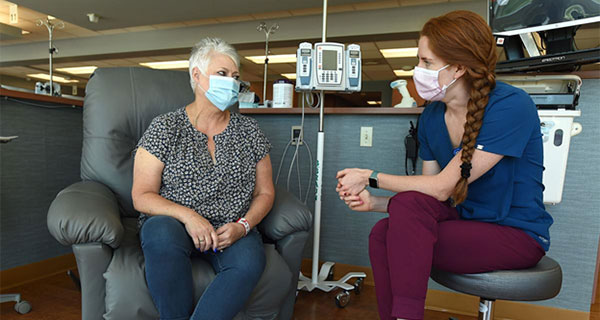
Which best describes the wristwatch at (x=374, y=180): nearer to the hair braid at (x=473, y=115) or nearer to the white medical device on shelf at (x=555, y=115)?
the hair braid at (x=473, y=115)

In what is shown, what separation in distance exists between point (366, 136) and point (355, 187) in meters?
1.05

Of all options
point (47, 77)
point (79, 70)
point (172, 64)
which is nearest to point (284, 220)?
point (172, 64)

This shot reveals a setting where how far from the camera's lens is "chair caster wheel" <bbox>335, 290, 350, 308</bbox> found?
76.9 inches

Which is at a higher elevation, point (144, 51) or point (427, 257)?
point (144, 51)

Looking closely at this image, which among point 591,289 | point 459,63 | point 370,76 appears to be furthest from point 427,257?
point 370,76

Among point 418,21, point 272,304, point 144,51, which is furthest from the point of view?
point 144,51

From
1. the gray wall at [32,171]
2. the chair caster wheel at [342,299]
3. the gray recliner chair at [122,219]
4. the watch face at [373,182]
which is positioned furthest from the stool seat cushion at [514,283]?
the gray wall at [32,171]

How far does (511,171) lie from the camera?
1094 mm

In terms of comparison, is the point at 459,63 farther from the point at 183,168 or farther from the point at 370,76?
the point at 370,76

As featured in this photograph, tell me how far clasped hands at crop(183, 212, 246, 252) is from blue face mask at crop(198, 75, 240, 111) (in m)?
0.45

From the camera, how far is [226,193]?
4.77ft

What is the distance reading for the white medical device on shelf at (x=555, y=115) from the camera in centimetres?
156

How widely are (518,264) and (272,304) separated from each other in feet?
2.52

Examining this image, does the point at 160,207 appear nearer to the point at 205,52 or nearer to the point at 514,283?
the point at 205,52
